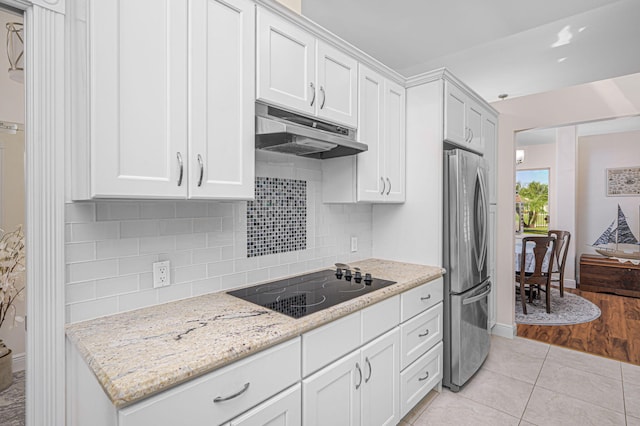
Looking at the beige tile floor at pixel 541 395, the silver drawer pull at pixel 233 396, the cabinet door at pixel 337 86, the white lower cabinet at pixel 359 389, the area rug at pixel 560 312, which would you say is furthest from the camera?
the area rug at pixel 560 312

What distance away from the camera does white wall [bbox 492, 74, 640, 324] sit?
2965 mm

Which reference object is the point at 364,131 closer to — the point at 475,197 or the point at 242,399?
the point at 475,197

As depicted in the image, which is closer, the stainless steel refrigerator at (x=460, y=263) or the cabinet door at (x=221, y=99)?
the cabinet door at (x=221, y=99)

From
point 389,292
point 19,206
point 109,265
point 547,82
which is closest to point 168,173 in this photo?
point 109,265

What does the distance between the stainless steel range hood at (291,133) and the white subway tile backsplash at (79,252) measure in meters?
0.83

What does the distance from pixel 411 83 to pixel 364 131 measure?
2.36 ft

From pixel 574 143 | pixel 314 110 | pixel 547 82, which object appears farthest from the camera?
pixel 574 143

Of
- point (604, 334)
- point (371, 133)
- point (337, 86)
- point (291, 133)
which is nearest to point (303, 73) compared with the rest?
point (337, 86)

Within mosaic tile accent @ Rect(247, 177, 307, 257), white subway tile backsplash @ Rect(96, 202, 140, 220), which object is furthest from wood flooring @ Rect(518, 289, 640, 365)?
white subway tile backsplash @ Rect(96, 202, 140, 220)

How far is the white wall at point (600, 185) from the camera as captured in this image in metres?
5.76

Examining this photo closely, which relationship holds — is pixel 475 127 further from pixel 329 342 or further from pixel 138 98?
pixel 138 98

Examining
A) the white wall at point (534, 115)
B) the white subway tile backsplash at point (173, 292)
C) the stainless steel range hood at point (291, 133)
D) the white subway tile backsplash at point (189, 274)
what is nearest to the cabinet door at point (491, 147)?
the white wall at point (534, 115)

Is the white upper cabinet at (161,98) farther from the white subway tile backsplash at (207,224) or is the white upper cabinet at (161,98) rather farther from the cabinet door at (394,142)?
the cabinet door at (394,142)

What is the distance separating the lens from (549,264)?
414cm
